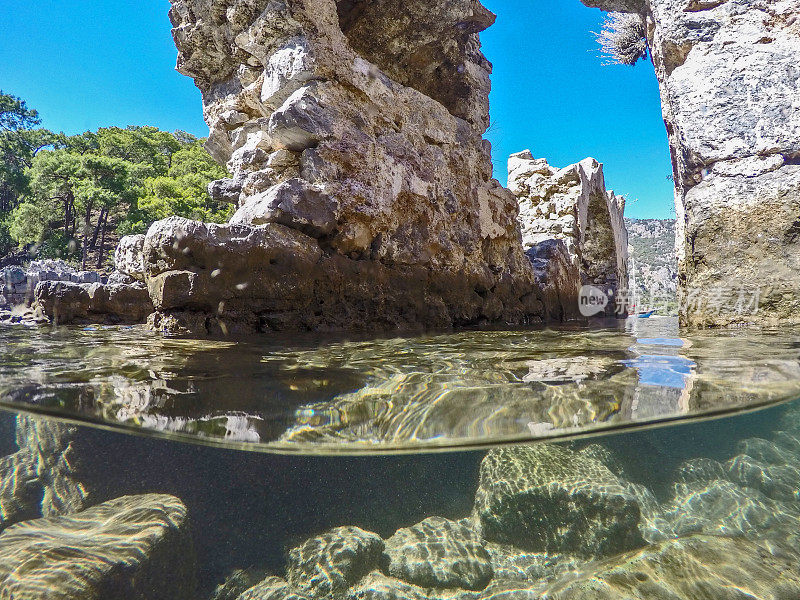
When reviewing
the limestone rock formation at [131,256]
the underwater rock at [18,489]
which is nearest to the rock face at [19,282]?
the limestone rock formation at [131,256]

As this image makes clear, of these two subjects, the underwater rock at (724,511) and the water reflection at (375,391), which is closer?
the water reflection at (375,391)

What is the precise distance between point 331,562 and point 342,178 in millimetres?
→ 2891

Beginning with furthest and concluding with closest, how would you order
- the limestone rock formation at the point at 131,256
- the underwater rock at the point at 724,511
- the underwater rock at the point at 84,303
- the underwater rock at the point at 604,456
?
the underwater rock at the point at 84,303 < the limestone rock formation at the point at 131,256 < the underwater rock at the point at 604,456 < the underwater rock at the point at 724,511

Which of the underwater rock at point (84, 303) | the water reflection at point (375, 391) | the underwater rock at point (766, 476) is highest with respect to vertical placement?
the underwater rock at point (84, 303)

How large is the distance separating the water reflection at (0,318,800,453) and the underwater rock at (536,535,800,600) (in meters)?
0.55

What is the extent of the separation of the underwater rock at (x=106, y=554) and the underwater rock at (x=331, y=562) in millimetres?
462

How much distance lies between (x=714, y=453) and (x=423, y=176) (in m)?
3.41

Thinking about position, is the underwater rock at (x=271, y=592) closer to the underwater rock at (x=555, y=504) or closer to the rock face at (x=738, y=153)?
the underwater rock at (x=555, y=504)

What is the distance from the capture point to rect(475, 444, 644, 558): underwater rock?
2.13m

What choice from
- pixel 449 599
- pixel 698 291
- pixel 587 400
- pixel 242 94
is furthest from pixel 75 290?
pixel 698 291

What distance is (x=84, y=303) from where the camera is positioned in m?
5.12

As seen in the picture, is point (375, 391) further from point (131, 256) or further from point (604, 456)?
point (131, 256)

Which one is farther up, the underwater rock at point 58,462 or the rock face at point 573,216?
the rock face at point 573,216

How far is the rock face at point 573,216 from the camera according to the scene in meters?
8.79
